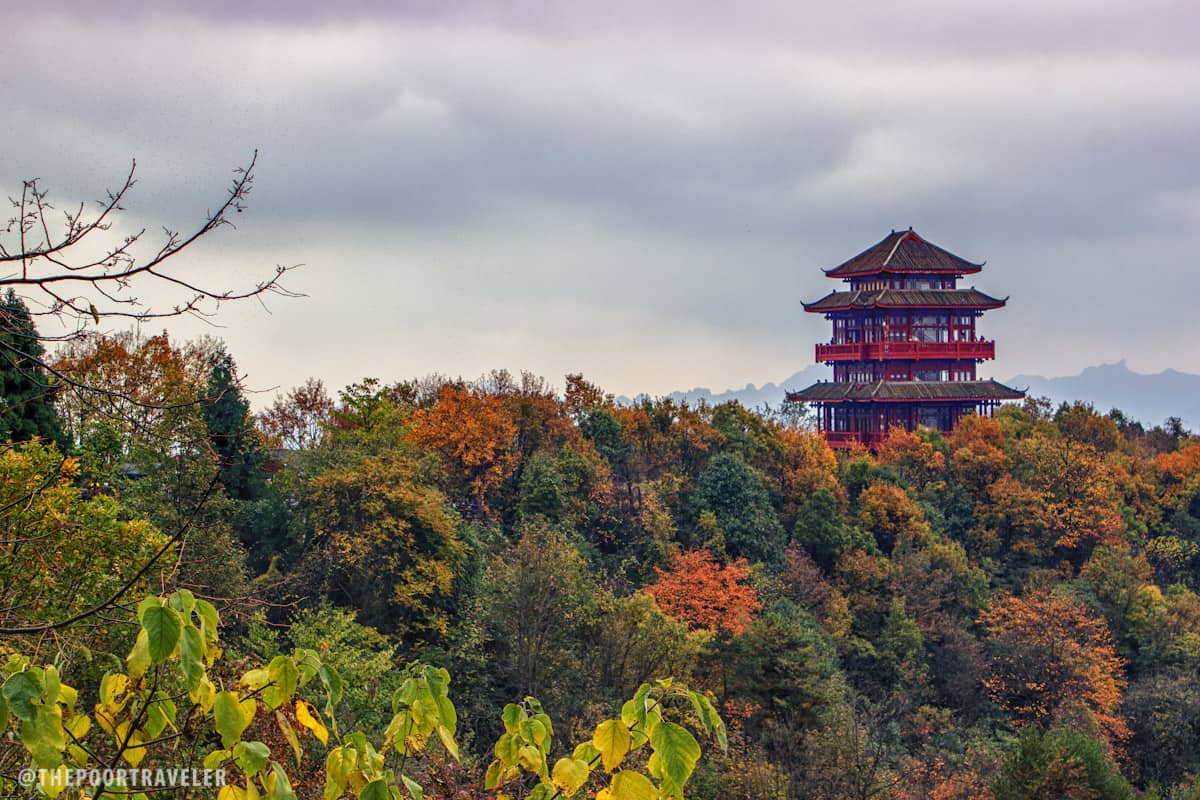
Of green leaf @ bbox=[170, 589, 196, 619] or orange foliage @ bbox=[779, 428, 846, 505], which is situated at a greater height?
orange foliage @ bbox=[779, 428, 846, 505]

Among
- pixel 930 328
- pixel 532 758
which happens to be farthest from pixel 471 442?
pixel 532 758

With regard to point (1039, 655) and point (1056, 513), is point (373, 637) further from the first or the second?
point (1056, 513)

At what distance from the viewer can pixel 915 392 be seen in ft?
135

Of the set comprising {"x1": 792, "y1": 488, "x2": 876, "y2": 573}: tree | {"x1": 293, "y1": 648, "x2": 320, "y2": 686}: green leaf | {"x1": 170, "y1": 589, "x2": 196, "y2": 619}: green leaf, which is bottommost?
{"x1": 293, "y1": 648, "x2": 320, "y2": 686}: green leaf

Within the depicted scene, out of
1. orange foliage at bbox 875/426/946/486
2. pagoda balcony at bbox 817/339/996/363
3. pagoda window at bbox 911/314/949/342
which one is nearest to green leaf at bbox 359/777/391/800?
orange foliage at bbox 875/426/946/486

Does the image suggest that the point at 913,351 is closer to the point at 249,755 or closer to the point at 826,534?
the point at 826,534

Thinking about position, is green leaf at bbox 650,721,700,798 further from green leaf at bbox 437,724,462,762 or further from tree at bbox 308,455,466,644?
tree at bbox 308,455,466,644

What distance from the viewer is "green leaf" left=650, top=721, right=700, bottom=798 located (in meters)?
3.17

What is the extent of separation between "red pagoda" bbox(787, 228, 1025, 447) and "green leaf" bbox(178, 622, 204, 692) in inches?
1534

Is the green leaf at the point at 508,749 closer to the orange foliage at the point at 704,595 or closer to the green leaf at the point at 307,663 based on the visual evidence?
the green leaf at the point at 307,663

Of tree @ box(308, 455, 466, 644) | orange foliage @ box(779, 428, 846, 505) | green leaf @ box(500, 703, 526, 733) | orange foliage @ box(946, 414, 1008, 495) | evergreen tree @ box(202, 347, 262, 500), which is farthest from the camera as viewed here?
orange foliage @ box(946, 414, 1008, 495)

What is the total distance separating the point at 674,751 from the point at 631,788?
285 mm

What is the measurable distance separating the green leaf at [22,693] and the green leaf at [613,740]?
1.52 metres

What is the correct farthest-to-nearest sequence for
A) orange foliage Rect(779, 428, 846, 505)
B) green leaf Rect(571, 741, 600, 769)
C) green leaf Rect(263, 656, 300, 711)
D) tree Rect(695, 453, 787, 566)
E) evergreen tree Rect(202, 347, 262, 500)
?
orange foliage Rect(779, 428, 846, 505) → tree Rect(695, 453, 787, 566) → evergreen tree Rect(202, 347, 262, 500) → green leaf Rect(571, 741, 600, 769) → green leaf Rect(263, 656, 300, 711)
